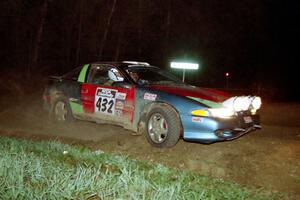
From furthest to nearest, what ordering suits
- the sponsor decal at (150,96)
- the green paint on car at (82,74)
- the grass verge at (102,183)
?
the green paint on car at (82,74)
the sponsor decal at (150,96)
the grass verge at (102,183)

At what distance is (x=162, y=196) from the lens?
4133mm

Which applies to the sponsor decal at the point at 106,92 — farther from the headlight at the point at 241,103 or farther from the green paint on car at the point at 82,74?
the headlight at the point at 241,103

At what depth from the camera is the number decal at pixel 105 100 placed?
25.6 feet

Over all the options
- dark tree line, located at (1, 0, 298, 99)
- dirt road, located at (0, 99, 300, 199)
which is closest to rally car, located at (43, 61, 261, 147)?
dirt road, located at (0, 99, 300, 199)

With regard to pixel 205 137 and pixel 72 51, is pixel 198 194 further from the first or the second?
pixel 72 51

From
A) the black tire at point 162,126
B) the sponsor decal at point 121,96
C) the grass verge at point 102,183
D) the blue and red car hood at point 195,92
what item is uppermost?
the blue and red car hood at point 195,92

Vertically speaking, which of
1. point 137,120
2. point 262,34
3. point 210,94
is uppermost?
point 262,34

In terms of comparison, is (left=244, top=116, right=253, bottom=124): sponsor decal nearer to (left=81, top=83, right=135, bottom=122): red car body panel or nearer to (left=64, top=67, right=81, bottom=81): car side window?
(left=81, top=83, right=135, bottom=122): red car body panel

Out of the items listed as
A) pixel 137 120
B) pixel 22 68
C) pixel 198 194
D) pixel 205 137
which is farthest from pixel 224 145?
pixel 22 68

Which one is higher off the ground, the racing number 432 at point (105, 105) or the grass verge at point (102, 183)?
the racing number 432 at point (105, 105)

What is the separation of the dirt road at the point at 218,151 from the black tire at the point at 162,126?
156 millimetres

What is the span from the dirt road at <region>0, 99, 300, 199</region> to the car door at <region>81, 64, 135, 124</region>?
0.45m

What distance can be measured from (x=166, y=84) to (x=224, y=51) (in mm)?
26401

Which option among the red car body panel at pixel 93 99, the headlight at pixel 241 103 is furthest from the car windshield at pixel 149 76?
the headlight at pixel 241 103
